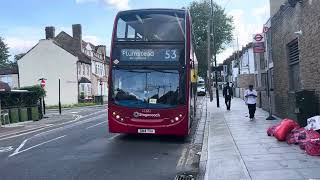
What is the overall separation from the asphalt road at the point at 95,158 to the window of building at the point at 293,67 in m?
5.03

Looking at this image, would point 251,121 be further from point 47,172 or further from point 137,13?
point 47,172

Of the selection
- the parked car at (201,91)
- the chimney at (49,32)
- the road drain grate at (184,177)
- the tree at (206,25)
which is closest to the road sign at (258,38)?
the road drain grate at (184,177)

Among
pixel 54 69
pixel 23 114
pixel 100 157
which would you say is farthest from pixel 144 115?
pixel 54 69

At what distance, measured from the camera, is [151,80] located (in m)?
16.8

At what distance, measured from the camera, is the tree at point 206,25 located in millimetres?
83750

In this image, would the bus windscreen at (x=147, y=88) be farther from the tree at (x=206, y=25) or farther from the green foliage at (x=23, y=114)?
the tree at (x=206, y=25)

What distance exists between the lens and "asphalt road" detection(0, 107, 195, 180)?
1096 cm

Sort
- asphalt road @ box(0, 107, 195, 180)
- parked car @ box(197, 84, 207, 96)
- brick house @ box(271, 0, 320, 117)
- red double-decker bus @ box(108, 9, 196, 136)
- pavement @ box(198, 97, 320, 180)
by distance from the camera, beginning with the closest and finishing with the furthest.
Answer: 1. pavement @ box(198, 97, 320, 180)
2. asphalt road @ box(0, 107, 195, 180)
3. brick house @ box(271, 0, 320, 117)
4. red double-decker bus @ box(108, 9, 196, 136)
5. parked car @ box(197, 84, 207, 96)

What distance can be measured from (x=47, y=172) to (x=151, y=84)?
20.6ft

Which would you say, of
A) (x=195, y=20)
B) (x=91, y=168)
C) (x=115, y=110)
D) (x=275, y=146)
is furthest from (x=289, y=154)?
(x=195, y=20)

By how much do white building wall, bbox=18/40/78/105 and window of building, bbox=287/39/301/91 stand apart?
49990mm

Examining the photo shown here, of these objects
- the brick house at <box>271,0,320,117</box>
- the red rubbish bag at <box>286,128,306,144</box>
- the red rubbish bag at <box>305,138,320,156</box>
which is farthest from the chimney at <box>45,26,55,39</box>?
the red rubbish bag at <box>305,138,320,156</box>

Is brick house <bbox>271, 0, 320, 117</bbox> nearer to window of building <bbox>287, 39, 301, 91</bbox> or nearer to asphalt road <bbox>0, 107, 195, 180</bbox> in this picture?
window of building <bbox>287, 39, 301, 91</bbox>

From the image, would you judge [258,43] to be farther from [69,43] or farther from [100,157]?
[69,43]
